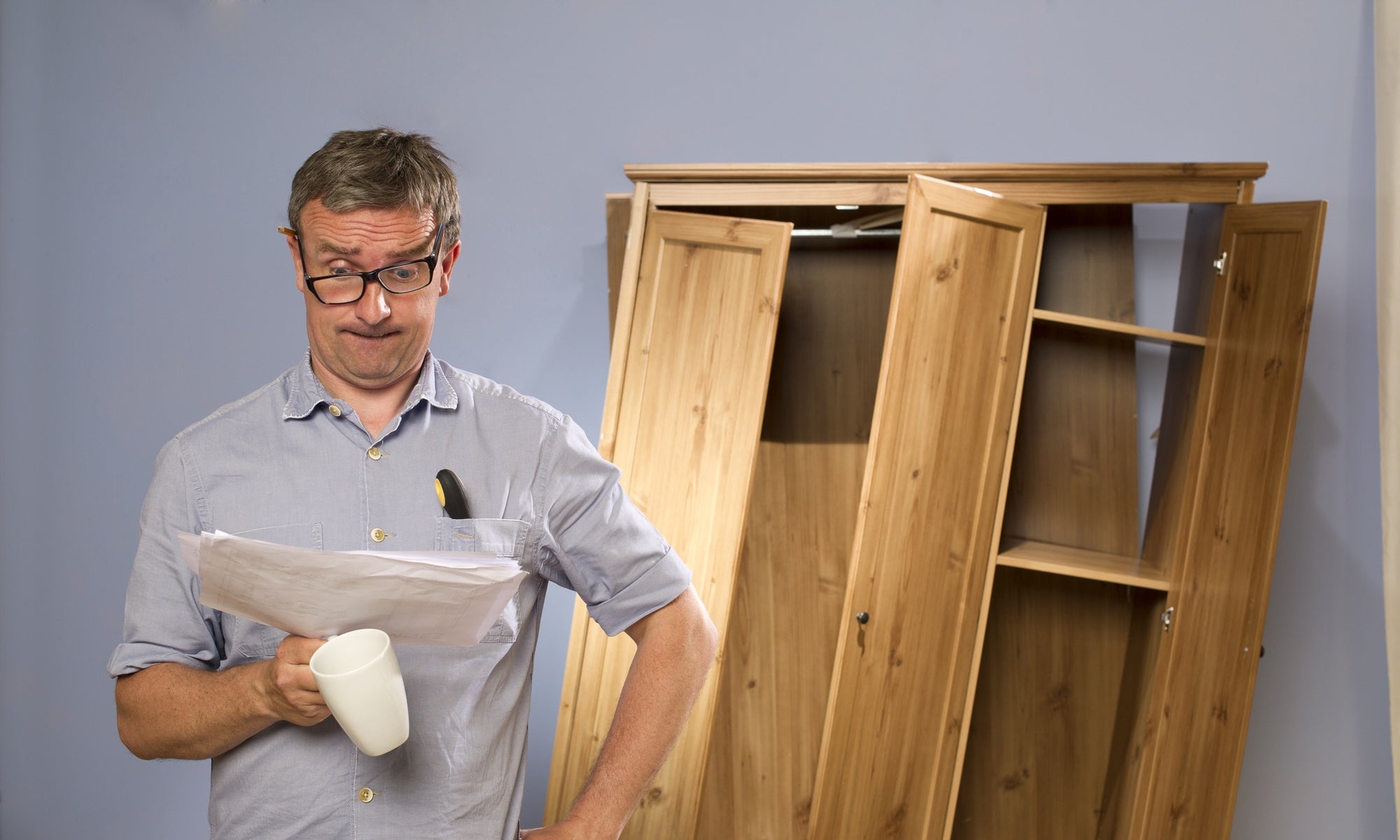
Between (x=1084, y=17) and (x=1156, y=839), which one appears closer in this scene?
(x=1156, y=839)

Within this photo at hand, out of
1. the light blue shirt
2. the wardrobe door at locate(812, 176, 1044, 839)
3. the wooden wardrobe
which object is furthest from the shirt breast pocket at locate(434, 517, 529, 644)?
the wardrobe door at locate(812, 176, 1044, 839)

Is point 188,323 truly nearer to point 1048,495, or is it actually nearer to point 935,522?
point 935,522

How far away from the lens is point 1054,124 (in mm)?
2814

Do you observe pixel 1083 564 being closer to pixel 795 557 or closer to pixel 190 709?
pixel 795 557

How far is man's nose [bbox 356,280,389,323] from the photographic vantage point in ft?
4.42

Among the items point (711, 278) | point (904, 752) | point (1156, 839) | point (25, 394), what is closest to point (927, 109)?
point (711, 278)

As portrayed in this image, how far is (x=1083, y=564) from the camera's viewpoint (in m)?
2.60

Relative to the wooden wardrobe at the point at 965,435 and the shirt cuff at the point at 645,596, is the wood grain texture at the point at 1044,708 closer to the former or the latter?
the wooden wardrobe at the point at 965,435

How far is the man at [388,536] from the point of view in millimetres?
1256

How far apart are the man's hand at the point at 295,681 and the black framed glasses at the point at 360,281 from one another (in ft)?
1.49

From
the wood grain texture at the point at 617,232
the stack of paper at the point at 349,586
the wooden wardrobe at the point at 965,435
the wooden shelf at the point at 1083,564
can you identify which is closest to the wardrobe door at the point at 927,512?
the wooden wardrobe at the point at 965,435

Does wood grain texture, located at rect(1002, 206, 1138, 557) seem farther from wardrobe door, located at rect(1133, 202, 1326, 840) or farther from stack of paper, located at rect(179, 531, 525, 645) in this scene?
stack of paper, located at rect(179, 531, 525, 645)

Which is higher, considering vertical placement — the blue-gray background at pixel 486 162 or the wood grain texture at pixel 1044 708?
the blue-gray background at pixel 486 162

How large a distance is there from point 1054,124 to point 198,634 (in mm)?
2405
